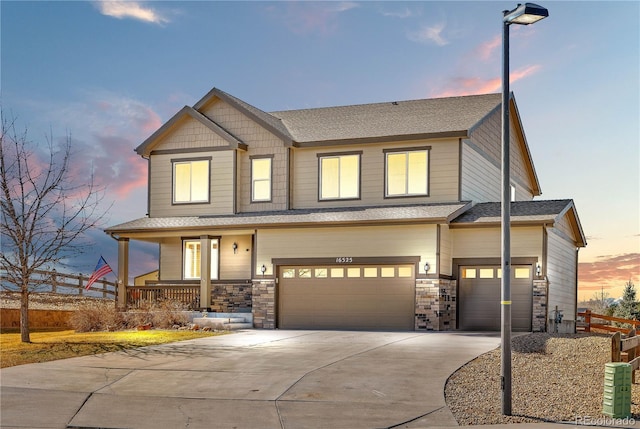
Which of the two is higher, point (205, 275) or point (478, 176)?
point (478, 176)

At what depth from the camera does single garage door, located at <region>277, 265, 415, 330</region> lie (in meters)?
27.5

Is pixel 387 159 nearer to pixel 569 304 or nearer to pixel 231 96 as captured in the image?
pixel 231 96

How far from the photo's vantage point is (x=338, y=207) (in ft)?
99.6

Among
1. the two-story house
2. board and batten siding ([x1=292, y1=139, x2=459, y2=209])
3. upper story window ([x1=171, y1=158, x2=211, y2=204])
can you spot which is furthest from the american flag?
board and batten siding ([x1=292, y1=139, x2=459, y2=209])

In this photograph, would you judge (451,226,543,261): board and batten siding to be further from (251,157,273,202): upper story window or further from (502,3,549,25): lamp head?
(502,3,549,25): lamp head

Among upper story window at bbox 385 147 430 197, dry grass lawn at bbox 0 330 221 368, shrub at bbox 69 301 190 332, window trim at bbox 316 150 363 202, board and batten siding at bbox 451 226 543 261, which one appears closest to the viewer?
dry grass lawn at bbox 0 330 221 368

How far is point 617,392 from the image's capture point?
12.5 metres

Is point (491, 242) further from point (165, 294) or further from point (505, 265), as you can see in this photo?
point (505, 265)

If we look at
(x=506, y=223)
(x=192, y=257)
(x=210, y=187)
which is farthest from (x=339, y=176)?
(x=506, y=223)

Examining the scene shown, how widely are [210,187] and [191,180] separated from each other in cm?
109

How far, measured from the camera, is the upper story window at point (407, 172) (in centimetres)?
2928

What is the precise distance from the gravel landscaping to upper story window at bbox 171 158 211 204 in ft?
55.2

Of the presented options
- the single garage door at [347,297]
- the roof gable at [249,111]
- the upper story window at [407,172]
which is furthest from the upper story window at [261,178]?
the upper story window at [407,172]

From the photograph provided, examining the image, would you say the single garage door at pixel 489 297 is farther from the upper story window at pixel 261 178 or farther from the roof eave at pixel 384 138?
the upper story window at pixel 261 178
